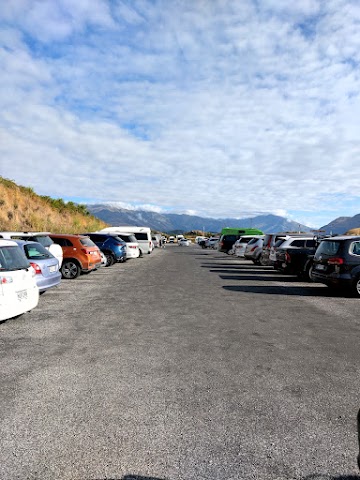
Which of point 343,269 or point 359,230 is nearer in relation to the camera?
point 343,269

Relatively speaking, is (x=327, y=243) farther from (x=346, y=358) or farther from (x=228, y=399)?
(x=228, y=399)

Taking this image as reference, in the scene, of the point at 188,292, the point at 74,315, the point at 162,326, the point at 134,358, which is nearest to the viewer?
the point at 134,358

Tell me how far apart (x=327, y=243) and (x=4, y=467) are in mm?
10187

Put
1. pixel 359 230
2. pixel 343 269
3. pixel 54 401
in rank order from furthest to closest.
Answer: pixel 359 230 < pixel 343 269 < pixel 54 401

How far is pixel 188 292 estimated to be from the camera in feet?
36.5

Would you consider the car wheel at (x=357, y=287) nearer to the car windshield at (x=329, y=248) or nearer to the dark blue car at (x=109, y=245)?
the car windshield at (x=329, y=248)

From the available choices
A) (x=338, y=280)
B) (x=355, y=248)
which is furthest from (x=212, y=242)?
(x=338, y=280)

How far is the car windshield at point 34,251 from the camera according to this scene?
368 inches

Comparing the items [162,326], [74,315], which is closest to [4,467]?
[162,326]

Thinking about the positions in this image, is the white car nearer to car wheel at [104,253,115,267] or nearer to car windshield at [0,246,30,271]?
car wheel at [104,253,115,267]

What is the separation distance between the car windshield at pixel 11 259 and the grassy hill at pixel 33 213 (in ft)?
66.2

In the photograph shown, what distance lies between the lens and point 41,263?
30.7ft

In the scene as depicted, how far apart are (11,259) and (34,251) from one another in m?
2.48

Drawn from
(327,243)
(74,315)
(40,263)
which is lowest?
(74,315)
